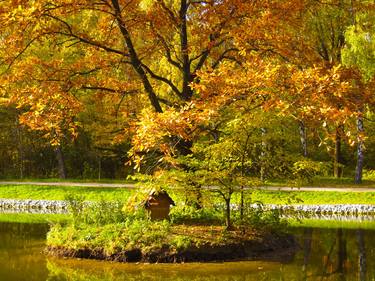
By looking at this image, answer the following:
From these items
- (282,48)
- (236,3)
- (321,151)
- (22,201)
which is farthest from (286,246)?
(321,151)

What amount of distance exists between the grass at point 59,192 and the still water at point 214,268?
37.9 feet

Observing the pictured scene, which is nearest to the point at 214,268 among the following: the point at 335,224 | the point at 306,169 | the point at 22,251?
the point at 306,169

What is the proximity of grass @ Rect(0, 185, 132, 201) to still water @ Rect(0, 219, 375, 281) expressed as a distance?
11.6 m

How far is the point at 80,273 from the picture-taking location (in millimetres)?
11234

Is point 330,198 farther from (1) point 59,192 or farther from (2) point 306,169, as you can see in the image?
(1) point 59,192

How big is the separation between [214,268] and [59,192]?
1742 cm

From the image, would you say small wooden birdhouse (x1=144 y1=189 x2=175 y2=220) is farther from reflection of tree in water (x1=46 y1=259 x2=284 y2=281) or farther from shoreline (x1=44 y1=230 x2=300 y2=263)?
reflection of tree in water (x1=46 y1=259 x2=284 y2=281)

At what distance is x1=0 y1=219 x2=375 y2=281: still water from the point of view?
1068cm

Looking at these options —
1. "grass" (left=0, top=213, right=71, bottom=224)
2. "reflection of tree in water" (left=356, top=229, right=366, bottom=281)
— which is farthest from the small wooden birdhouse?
"grass" (left=0, top=213, right=71, bottom=224)

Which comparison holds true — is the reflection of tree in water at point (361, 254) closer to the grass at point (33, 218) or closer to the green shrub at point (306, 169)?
the green shrub at point (306, 169)

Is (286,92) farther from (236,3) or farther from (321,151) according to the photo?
(321,151)

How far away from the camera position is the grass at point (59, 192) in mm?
26266

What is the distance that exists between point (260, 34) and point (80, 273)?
703 cm

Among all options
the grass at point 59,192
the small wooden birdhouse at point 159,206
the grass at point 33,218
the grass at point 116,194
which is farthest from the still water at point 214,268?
the grass at point 59,192
